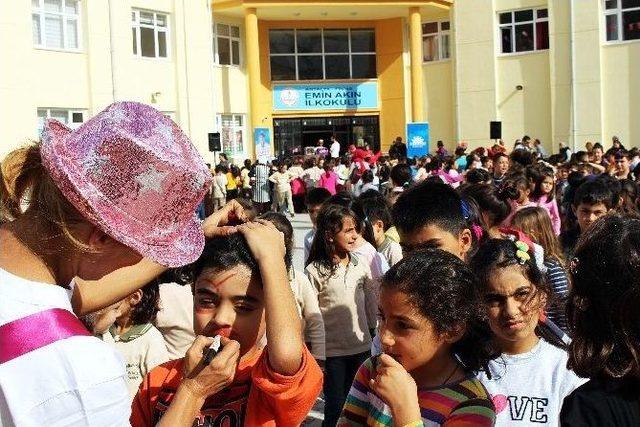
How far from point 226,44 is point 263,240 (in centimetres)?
2903

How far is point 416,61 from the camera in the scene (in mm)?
30328

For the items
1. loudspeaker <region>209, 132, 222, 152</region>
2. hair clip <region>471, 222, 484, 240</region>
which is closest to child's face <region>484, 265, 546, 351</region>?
hair clip <region>471, 222, 484, 240</region>

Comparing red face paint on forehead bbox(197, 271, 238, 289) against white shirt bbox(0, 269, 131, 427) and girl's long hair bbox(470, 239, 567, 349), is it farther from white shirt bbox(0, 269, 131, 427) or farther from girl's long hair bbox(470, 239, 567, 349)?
girl's long hair bbox(470, 239, 567, 349)

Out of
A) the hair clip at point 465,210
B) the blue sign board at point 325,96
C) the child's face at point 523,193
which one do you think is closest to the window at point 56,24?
the blue sign board at point 325,96

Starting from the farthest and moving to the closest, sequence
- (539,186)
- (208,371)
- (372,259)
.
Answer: (539,186) < (372,259) < (208,371)

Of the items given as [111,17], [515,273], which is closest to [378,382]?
[515,273]

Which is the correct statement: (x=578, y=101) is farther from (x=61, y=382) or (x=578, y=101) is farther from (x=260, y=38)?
(x=61, y=382)

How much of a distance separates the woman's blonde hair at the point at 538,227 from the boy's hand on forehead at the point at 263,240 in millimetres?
3330

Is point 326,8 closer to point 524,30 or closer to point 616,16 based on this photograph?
point 524,30

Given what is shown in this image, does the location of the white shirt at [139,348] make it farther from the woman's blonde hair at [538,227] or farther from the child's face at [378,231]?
the child's face at [378,231]

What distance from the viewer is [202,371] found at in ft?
6.88

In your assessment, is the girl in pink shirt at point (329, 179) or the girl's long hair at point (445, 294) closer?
the girl's long hair at point (445, 294)

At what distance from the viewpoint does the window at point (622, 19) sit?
27859 mm

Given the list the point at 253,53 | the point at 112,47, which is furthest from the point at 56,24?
→ the point at 253,53
